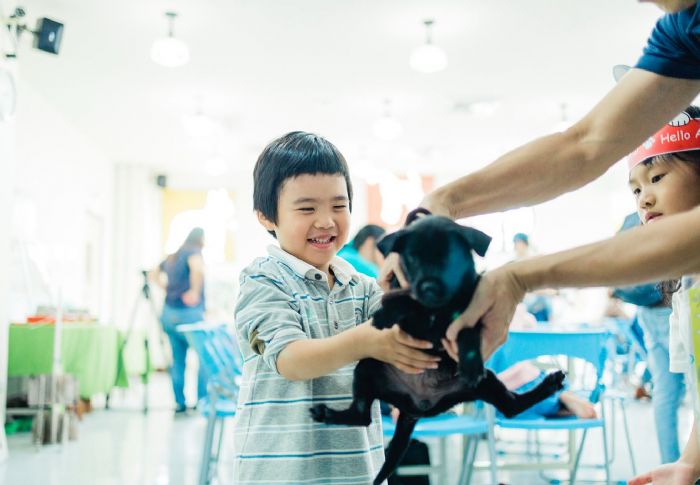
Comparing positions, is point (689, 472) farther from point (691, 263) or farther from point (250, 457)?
point (250, 457)

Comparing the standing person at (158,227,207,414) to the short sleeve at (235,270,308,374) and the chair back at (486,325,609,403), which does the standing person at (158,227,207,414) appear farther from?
Result: the short sleeve at (235,270,308,374)

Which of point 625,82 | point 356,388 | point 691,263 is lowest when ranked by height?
point 356,388

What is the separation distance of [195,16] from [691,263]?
5.43 m

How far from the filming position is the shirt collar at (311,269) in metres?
1.24

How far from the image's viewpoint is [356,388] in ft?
3.13

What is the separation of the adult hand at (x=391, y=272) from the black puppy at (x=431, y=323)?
0.02 meters

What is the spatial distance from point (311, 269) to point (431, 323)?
18.5 inches

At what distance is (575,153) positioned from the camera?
118cm

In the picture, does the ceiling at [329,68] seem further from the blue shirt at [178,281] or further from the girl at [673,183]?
the girl at [673,183]

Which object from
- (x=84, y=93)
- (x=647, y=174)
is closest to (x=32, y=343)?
(x=84, y=93)

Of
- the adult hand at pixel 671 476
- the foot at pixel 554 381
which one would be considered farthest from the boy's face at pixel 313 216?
the adult hand at pixel 671 476

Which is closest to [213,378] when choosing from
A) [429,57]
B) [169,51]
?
[169,51]

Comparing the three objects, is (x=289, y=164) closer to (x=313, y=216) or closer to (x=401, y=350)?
(x=313, y=216)

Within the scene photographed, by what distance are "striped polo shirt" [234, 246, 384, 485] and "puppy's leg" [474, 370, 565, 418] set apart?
30 cm
